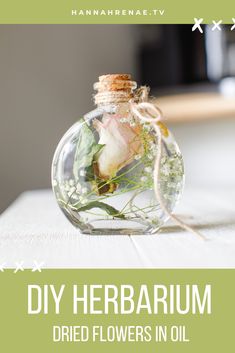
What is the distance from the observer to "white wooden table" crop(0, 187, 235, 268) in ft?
2.04

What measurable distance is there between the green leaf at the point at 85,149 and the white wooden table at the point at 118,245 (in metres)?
0.10

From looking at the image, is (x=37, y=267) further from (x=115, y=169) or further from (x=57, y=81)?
(x=57, y=81)

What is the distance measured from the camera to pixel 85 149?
29.2 inches

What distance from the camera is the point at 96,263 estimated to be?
24.4 inches

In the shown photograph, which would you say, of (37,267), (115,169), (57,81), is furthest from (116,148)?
(57,81)

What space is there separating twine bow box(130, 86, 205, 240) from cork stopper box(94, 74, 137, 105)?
1cm

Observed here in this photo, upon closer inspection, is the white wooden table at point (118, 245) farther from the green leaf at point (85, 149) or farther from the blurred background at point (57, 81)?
the blurred background at point (57, 81)

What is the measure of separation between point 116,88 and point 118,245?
197 mm

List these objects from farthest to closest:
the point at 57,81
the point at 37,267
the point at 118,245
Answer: the point at 57,81, the point at 118,245, the point at 37,267

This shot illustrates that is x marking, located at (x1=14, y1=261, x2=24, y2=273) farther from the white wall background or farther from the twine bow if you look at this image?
the white wall background

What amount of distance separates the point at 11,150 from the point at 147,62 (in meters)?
0.74

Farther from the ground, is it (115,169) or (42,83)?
(42,83)

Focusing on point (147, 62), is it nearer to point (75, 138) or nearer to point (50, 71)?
point (50, 71)

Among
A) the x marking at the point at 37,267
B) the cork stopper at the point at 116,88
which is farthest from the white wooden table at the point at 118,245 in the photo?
the cork stopper at the point at 116,88
